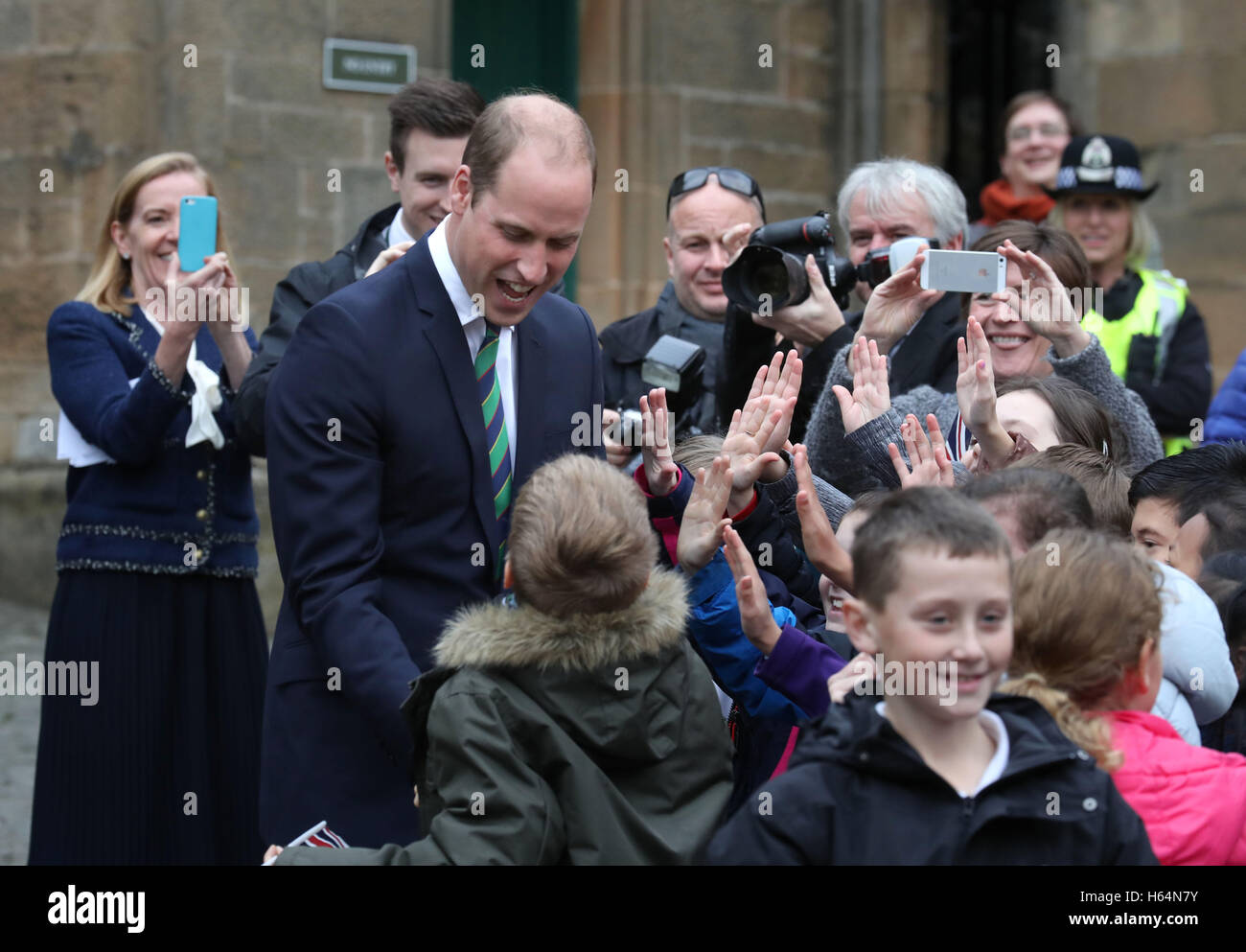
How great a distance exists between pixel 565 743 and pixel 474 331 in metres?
0.91

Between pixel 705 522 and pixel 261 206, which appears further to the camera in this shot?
pixel 261 206

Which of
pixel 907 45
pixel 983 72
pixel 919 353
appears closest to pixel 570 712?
pixel 919 353

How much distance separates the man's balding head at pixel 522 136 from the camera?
125 inches

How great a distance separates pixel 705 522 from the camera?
3.42m

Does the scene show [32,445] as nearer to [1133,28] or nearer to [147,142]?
[147,142]

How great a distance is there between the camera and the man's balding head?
3.18m

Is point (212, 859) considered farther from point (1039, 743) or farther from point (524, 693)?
point (1039, 743)

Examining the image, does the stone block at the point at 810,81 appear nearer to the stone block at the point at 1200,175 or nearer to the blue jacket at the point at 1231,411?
the stone block at the point at 1200,175

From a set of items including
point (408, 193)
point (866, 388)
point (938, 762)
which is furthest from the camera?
point (408, 193)

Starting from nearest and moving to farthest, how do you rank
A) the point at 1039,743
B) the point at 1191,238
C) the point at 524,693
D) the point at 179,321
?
the point at 1039,743 → the point at 524,693 → the point at 179,321 → the point at 1191,238

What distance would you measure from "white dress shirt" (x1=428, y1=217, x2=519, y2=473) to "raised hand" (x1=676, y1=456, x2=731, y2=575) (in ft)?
1.19

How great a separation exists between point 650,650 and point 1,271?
569cm

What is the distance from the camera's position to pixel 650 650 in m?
2.96

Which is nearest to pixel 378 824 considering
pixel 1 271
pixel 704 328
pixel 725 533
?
pixel 725 533
